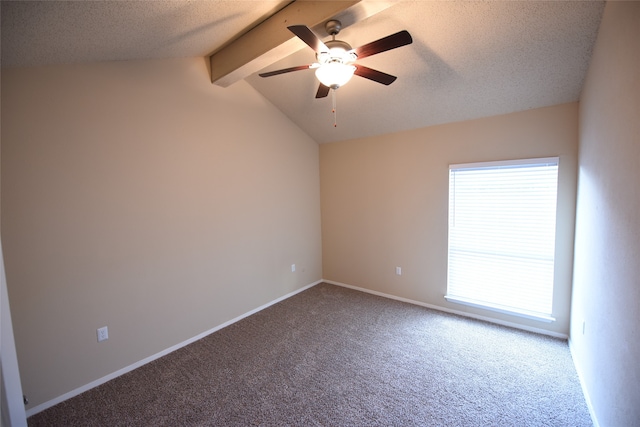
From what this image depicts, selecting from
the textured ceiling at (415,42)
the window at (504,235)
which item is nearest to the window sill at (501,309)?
the window at (504,235)

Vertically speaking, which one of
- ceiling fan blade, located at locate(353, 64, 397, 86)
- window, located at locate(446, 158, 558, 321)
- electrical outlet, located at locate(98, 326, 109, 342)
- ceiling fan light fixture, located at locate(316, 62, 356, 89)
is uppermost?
ceiling fan blade, located at locate(353, 64, 397, 86)

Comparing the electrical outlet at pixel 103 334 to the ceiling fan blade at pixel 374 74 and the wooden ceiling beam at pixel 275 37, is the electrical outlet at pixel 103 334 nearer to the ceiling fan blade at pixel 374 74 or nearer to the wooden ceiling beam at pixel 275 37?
the wooden ceiling beam at pixel 275 37

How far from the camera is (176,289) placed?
2.81 metres

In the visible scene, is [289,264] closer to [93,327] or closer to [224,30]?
[93,327]

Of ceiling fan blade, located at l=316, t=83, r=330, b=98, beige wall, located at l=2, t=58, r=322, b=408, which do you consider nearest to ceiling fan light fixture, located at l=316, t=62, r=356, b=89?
ceiling fan blade, located at l=316, t=83, r=330, b=98

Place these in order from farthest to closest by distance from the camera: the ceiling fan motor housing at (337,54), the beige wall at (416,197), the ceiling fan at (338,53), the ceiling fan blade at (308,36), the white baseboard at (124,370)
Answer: the beige wall at (416,197)
the white baseboard at (124,370)
the ceiling fan motor housing at (337,54)
the ceiling fan at (338,53)
the ceiling fan blade at (308,36)

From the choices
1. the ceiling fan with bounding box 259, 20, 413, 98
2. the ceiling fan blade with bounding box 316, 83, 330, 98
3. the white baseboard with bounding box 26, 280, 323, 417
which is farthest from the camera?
the ceiling fan blade with bounding box 316, 83, 330, 98

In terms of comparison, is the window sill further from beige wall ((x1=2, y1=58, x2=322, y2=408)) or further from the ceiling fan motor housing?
the ceiling fan motor housing

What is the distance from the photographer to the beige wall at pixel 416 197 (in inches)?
107

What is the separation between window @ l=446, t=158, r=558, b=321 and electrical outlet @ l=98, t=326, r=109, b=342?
11.9ft

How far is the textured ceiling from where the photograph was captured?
69.2 inches

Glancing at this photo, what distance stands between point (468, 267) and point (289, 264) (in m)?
2.39

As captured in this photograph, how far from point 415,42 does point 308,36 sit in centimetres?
118

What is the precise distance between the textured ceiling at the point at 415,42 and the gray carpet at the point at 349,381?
96.6 inches
